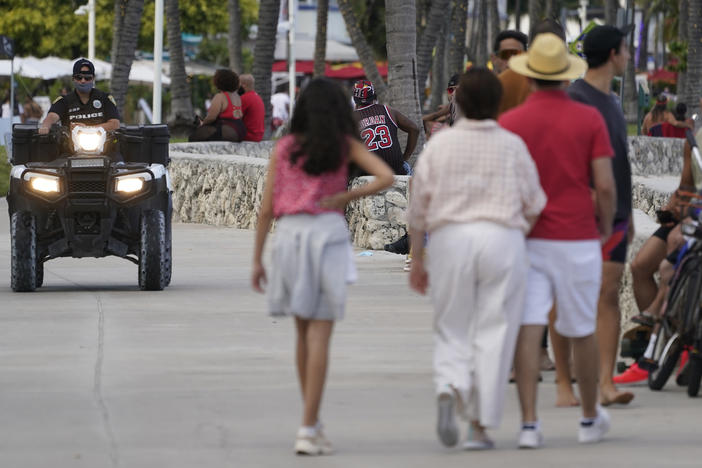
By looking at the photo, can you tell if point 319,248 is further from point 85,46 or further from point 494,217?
point 85,46

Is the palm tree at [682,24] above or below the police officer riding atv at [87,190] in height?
below

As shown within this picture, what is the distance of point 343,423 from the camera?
802 centimetres

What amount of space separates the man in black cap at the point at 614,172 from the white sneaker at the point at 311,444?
1.65 metres

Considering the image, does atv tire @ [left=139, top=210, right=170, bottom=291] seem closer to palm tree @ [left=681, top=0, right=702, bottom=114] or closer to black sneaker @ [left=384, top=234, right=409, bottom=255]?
black sneaker @ [left=384, top=234, right=409, bottom=255]

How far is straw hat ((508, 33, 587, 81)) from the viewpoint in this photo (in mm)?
7613

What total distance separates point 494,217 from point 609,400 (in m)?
1.84

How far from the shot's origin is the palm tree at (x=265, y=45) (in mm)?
30562

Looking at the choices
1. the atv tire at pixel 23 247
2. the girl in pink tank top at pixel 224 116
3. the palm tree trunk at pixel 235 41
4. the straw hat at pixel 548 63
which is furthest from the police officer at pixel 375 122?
the palm tree trunk at pixel 235 41

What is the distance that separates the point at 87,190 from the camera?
1342 centimetres

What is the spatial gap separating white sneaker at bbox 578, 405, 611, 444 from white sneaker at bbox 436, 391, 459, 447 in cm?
68

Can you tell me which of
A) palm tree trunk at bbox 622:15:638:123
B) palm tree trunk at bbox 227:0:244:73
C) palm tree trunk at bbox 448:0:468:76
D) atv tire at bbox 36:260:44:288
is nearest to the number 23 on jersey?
atv tire at bbox 36:260:44:288

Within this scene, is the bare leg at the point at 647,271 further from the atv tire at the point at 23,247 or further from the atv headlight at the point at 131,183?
the atv tire at the point at 23,247

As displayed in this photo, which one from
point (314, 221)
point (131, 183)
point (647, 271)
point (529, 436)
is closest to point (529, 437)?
point (529, 436)

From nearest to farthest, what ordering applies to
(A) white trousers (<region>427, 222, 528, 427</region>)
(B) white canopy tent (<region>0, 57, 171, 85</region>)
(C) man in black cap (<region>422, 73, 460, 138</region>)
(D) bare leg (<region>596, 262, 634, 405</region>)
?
(A) white trousers (<region>427, 222, 528, 427</region>)
(D) bare leg (<region>596, 262, 634, 405</region>)
(C) man in black cap (<region>422, 73, 460, 138</region>)
(B) white canopy tent (<region>0, 57, 171, 85</region>)
